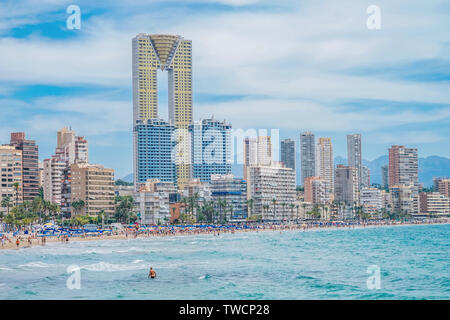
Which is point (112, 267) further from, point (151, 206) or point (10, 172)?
point (10, 172)

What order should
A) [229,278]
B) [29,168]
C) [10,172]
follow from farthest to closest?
[29,168] → [10,172] → [229,278]

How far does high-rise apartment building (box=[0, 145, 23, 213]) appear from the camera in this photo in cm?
17871

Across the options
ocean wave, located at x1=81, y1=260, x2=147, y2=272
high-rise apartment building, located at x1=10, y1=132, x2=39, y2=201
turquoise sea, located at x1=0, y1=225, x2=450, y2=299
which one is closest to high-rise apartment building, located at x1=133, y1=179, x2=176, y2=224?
high-rise apartment building, located at x1=10, y1=132, x2=39, y2=201

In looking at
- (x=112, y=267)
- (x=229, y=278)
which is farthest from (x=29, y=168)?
(x=229, y=278)

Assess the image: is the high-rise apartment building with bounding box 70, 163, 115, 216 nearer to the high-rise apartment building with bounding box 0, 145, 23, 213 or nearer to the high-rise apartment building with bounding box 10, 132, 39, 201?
the high-rise apartment building with bounding box 0, 145, 23, 213

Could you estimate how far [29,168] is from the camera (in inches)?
7687

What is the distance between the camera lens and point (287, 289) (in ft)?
119

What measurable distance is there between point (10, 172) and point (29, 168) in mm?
13948

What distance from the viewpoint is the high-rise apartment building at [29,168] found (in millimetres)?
192125

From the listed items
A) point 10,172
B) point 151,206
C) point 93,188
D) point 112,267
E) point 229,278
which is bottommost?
point 112,267

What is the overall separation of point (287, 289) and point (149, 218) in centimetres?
15057

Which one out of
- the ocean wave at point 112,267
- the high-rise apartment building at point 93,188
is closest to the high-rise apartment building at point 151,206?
the high-rise apartment building at point 93,188

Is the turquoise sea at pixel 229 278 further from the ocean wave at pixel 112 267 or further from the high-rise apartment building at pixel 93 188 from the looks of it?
the high-rise apartment building at pixel 93 188
